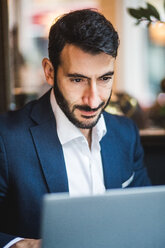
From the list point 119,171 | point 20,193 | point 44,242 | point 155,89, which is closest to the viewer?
point 44,242

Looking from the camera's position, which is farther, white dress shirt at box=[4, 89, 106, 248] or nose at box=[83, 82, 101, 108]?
white dress shirt at box=[4, 89, 106, 248]

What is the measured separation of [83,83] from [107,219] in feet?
1.70

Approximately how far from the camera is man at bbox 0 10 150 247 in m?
1.11

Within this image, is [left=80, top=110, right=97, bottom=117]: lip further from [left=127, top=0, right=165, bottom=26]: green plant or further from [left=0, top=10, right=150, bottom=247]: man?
[left=127, top=0, right=165, bottom=26]: green plant

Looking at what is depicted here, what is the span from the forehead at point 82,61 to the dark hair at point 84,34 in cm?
1

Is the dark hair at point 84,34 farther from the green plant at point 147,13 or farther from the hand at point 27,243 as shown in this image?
the hand at point 27,243

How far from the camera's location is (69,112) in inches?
46.9

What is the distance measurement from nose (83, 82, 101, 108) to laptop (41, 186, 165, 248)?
0.44 metres

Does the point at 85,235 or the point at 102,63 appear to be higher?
the point at 102,63

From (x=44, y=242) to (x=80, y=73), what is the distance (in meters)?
0.56

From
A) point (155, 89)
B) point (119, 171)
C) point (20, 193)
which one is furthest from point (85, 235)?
point (155, 89)

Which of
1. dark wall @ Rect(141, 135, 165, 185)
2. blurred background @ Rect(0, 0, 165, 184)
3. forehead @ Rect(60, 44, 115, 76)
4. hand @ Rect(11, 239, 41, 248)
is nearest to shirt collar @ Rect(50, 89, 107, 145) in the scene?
forehead @ Rect(60, 44, 115, 76)

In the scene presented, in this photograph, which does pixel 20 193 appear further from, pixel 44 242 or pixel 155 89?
pixel 155 89

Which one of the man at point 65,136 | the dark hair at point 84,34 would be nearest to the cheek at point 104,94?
the man at point 65,136
